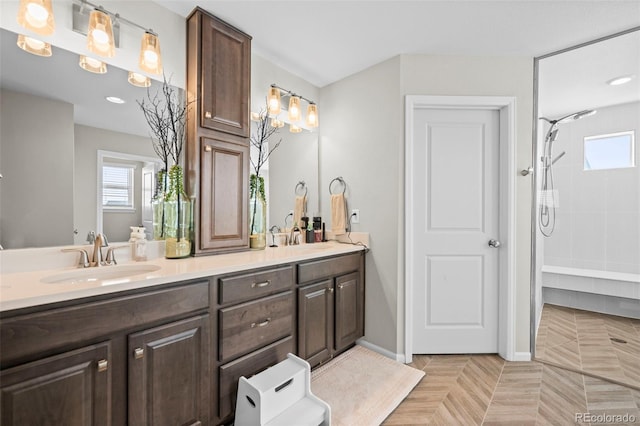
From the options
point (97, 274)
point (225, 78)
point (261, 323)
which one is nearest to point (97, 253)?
point (97, 274)

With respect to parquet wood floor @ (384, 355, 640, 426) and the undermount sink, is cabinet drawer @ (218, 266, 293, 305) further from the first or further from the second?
parquet wood floor @ (384, 355, 640, 426)

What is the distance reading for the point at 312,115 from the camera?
2.74 metres

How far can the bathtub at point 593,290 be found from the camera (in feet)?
8.04

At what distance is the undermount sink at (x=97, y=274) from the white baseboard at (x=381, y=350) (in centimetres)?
182

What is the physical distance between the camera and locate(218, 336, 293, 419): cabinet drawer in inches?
57.1

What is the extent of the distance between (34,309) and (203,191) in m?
1.05

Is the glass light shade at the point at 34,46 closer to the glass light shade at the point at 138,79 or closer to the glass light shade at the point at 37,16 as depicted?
the glass light shade at the point at 37,16

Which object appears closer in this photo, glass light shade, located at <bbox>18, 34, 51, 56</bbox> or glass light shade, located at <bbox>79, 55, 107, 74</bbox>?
glass light shade, located at <bbox>18, 34, 51, 56</bbox>

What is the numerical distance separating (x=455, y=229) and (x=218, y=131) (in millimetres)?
2017

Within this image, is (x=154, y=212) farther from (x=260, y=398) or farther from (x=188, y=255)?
(x=260, y=398)

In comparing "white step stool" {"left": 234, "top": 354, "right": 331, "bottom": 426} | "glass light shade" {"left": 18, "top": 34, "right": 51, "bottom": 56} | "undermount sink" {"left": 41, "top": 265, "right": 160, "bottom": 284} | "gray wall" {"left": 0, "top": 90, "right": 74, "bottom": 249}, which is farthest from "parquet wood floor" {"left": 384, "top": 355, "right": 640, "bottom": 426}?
"glass light shade" {"left": 18, "top": 34, "right": 51, "bottom": 56}

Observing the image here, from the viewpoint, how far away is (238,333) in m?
1.53

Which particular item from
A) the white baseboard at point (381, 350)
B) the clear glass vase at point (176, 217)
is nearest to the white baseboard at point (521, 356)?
the white baseboard at point (381, 350)

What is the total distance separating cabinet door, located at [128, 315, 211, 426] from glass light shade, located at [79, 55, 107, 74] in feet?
4.67
